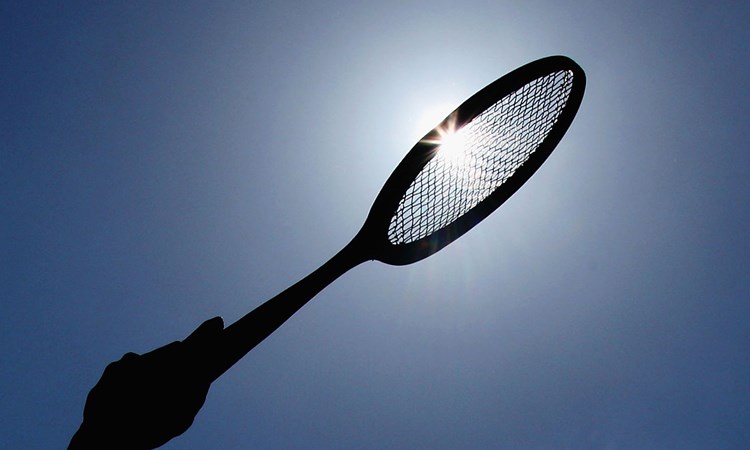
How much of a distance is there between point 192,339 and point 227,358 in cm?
13

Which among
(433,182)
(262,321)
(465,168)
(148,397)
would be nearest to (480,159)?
(465,168)

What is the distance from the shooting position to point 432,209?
3008 mm

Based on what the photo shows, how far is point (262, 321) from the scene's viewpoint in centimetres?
173

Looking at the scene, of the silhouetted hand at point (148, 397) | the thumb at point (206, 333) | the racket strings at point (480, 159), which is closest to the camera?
the silhouetted hand at point (148, 397)

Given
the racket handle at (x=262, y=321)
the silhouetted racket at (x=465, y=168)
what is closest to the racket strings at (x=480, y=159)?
the silhouetted racket at (x=465, y=168)

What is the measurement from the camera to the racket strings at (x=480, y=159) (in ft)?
9.25

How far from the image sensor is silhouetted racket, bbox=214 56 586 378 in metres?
2.43

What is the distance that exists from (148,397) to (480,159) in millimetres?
2332

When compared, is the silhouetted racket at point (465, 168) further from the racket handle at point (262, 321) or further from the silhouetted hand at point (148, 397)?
the silhouetted hand at point (148, 397)

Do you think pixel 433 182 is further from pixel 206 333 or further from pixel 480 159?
pixel 206 333

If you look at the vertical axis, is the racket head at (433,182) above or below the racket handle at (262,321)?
above

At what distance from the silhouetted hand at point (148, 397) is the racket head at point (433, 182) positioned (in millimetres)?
969

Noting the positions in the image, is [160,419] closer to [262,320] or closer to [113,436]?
[113,436]

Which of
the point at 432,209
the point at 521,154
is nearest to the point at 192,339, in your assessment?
the point at 432,209
